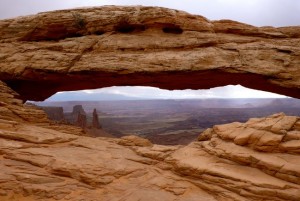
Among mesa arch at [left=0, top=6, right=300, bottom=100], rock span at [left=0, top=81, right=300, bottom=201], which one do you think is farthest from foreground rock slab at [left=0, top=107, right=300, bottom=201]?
mesa arch at [left=0, top=6, right=300, bottom=100]

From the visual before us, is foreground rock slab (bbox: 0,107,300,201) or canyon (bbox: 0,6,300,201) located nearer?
foreground rock slab (bbox: 0,107,300,201)

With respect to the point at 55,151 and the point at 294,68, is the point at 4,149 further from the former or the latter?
the point at 294,68

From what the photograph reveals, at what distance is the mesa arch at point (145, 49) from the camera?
56.6ft

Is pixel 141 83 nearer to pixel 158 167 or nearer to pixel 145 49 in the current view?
pixel 145 49

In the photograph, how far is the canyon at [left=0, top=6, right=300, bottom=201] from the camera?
991 centimetres

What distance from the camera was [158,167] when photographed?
39.0 feet

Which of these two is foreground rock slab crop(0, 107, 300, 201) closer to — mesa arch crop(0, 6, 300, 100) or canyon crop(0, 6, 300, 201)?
canyon crop(0, 6, 300, 201)

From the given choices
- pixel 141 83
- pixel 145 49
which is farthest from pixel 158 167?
pixel 141 83

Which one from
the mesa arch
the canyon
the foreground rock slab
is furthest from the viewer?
the mesa arch

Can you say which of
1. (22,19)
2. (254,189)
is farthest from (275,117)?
(22,19)

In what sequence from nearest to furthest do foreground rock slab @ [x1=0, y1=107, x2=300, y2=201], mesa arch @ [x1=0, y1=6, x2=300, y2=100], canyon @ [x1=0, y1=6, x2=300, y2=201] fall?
foreground rock slab @ [x1=0, y1=107, x2=300, y2=201]
canyon @ [x1=0, y1=6, x2=300, y2=201]
mesa arch @ [x1=0, y1=6, x2=300, y2=100]

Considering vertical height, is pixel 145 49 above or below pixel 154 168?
above

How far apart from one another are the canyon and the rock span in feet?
0.14

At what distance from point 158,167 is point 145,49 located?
909 centimetres
